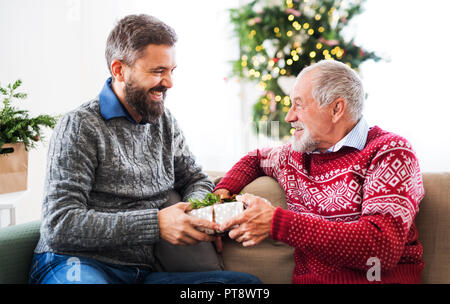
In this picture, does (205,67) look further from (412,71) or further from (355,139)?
(355,139)

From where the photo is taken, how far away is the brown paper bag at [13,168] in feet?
5.89

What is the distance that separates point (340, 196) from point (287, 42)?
6.26ft

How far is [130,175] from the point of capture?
54.6 inches

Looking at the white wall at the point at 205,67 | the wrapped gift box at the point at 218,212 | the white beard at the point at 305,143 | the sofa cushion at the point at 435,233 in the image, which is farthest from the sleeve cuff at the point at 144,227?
the white wall at the point at 205,67

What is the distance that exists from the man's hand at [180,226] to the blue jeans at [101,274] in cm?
20

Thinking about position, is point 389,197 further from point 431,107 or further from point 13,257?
point 431,107

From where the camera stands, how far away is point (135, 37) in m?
1.37

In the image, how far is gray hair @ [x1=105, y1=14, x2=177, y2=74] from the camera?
54.3 inches

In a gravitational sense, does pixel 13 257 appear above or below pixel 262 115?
below

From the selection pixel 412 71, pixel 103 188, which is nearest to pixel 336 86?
pixel 103 188

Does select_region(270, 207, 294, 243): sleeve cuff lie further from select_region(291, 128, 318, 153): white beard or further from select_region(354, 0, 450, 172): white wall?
select_region(354, 0, 450, 172): white wall

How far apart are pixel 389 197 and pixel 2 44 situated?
2455 mm
